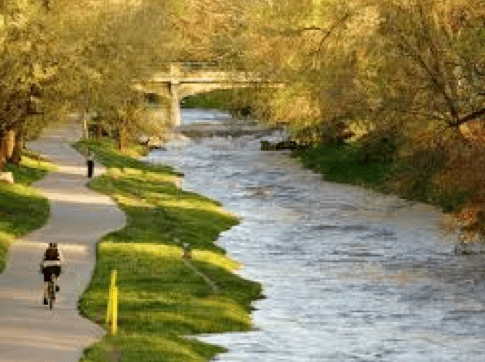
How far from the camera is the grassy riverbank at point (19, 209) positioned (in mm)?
43487

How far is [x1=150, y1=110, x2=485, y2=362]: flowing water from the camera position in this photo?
30.0m

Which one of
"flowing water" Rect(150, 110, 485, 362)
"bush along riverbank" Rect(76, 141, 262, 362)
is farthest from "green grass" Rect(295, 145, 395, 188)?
"bush along riverbank" Rect(76, 141, 262, 362)

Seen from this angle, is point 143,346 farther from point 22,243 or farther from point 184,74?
point 184,74

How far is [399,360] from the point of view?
92.6 ft

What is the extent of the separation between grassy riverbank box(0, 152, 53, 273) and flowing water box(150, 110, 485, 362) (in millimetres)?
8038

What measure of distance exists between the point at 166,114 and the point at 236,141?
16.3 m

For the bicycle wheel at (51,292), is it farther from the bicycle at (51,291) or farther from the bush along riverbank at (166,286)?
the bush along riverbank at (166,286)

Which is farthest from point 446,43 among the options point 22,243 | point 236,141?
point 236,141

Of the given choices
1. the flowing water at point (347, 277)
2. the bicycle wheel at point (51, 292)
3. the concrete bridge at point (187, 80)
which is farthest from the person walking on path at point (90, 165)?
the concrete bridge at point (187, 80)

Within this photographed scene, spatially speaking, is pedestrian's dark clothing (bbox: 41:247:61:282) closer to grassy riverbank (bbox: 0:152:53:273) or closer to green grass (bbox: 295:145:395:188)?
grassy riverbank (bbox: 0:152:53:273)

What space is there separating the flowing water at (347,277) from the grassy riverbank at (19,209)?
8.04 meters

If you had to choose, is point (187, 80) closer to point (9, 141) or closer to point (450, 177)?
point (9, 141)

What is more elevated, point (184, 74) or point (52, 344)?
point (184, 74)

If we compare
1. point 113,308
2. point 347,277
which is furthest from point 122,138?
point 113,308
